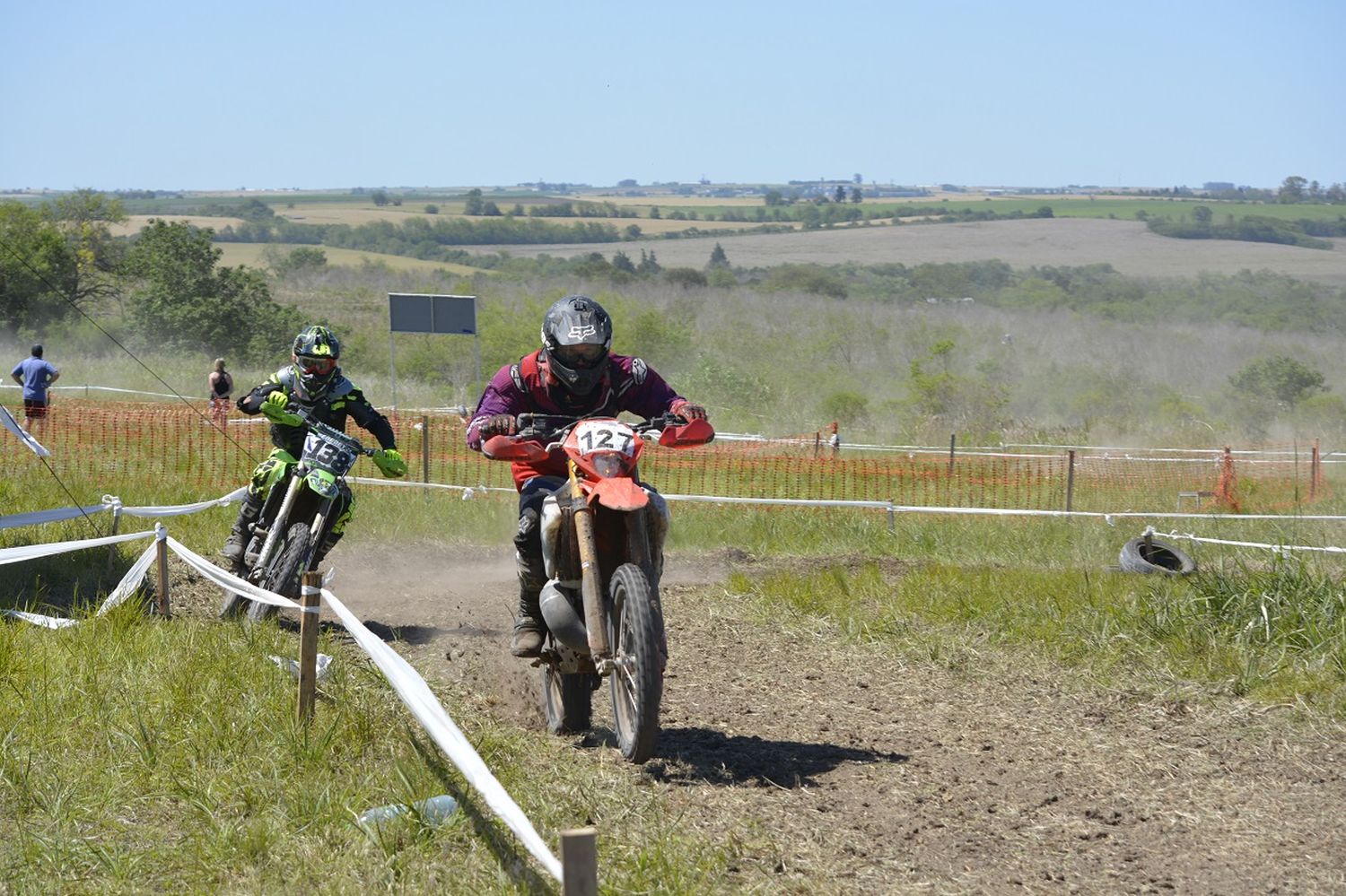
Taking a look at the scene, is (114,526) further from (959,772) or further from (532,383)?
(959,772)

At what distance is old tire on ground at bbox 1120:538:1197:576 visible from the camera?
34.7 feet

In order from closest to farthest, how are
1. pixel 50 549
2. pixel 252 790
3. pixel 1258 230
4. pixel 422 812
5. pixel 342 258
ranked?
pixel 422 812
pixel 252 790
pixel 50 549
pixel 342 258
pixel 1258 230

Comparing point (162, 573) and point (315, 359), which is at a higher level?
point (315, 359)

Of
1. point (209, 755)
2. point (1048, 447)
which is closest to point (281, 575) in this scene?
point (209, 755)

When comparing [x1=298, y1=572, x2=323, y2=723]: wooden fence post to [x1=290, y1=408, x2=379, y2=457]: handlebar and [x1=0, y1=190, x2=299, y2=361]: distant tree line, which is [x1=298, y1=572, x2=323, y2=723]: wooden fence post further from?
[x1=0, y1=190, x2=299, y2=361]: distant tree line

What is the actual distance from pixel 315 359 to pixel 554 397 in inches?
109

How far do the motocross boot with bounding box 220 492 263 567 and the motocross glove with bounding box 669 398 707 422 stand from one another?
360cm

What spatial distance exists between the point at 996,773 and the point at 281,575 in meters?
4.47

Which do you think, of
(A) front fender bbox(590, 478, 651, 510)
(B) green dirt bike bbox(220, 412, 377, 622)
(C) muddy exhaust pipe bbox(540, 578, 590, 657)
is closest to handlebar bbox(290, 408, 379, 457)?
(B) green dirt bike bbox(220, 412, 377, 622)

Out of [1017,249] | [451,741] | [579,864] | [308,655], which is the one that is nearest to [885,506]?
[308,655]

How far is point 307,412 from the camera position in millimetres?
8961

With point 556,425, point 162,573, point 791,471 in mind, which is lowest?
point 791,471

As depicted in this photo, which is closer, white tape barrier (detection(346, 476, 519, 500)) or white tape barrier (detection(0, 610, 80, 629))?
white tape barrier (detection(0, 610, 80, 629))

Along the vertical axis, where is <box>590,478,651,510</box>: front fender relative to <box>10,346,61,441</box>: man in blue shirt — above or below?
above
